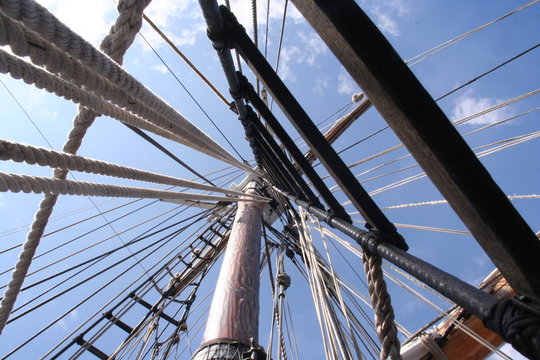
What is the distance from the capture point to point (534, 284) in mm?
680

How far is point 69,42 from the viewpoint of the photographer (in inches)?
31.4

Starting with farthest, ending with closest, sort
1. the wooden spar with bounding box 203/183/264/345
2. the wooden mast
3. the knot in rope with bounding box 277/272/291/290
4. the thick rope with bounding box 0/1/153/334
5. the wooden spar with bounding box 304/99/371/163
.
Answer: the wooden spar with bounding box 304/99/371/163, the knot in rope with bounding box 277/272/291/290, the wooden spar with bounding box 203/183/264/345, the wooden mast, the thick rope with bounding box 0/1/153/334

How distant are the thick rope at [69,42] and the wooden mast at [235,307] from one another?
1.72 meters

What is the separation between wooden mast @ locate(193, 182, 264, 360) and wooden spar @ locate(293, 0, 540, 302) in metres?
1.78

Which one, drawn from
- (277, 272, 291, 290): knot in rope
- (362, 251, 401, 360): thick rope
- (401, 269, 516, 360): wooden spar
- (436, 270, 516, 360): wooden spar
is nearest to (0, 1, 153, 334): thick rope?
(362, 251, 401, 360): thick rope

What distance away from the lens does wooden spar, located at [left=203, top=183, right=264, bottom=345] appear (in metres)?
2.20

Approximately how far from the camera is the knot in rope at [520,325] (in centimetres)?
61

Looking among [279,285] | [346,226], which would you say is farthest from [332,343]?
[279,285]

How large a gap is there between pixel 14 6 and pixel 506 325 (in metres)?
1.32

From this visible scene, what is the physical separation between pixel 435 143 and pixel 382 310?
2.37 ft

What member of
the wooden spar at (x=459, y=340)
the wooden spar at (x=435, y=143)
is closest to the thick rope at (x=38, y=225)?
the wooden spar at (x=435, y=143)

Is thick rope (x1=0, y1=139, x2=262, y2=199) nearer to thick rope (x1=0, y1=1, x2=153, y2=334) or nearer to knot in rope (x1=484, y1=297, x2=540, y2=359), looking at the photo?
thick rope (x1=0, y1=1, x2=153, y2=334)

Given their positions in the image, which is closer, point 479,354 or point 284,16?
point 284,16

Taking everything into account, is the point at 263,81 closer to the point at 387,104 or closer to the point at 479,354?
the point at 387,104
